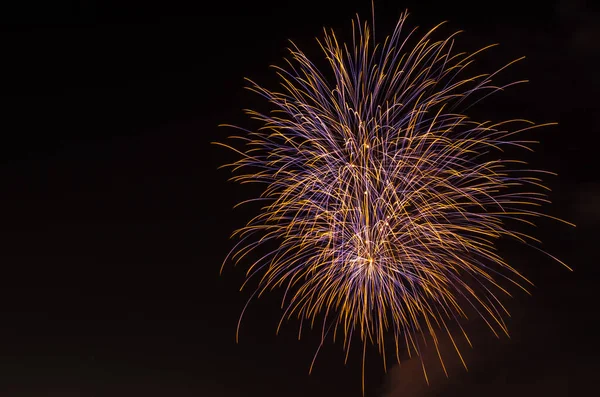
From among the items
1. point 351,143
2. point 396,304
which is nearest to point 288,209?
point 351,143

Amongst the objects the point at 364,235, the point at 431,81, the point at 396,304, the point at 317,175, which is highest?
the point at 431,81

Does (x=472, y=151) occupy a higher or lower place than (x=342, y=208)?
higher

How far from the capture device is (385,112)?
74.2ft

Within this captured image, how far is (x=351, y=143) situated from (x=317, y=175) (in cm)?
146

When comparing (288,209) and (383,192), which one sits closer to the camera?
(383,192)

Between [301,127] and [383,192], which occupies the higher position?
[301,127]

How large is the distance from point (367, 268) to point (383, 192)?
7.58 feet

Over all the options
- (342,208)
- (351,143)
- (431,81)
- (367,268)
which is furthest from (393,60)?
(367,268)

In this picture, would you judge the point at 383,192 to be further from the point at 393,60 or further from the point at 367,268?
the point at 393,60

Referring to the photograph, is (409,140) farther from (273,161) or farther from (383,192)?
(273,161)

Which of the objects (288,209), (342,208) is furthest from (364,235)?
(288,209)

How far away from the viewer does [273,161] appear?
938 inches

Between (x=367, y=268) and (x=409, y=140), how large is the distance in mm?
3923

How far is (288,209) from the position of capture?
78.5ft
